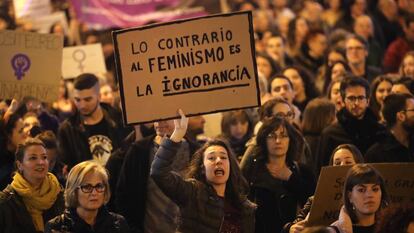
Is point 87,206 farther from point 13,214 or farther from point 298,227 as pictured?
point 298,227

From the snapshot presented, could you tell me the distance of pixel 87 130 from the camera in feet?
38.4

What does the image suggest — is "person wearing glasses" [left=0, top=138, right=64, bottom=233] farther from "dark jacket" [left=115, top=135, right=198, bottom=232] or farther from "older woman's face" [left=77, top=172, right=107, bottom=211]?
"older woman's face" [left=77, top=172, right=107, bottom=211]

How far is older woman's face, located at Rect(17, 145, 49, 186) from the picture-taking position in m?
9.66

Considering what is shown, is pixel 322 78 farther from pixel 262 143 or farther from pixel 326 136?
pixel 262 143

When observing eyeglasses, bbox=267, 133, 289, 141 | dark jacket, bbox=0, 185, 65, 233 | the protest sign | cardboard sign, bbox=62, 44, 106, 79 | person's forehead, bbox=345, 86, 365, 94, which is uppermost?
the protest sign

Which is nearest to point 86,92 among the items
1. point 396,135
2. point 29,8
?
point 396,135

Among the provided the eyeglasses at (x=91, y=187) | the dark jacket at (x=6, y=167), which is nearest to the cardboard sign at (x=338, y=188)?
the eyeglasses at (x=91, y=187)

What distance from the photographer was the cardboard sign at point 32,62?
11219 millimetres

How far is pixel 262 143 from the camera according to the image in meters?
10.2

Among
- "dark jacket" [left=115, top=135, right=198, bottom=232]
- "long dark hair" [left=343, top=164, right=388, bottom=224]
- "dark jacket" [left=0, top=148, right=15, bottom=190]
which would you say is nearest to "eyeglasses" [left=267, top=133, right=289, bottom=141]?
"dark jacket" [left=115, top=135, right=198, bottom=232]

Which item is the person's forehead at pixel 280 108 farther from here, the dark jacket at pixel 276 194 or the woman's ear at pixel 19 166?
the woman's ear at pixel 19 166

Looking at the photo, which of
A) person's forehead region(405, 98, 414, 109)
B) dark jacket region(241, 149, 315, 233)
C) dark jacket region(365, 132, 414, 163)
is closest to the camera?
dark jacket region(241, 149, 315, 233)

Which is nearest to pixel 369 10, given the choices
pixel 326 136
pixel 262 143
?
pixel 326 136

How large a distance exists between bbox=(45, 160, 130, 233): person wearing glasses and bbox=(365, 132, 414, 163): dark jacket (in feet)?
8.28
